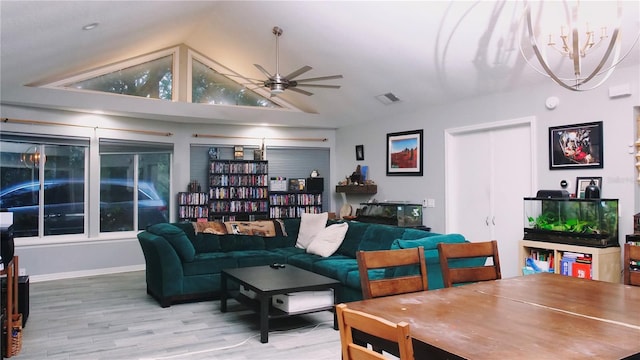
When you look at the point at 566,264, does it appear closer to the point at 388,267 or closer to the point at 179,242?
the point at 388,267

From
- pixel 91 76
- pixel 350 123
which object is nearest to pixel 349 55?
pixel 350 123

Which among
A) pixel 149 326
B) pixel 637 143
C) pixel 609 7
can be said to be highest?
pixel 609 7

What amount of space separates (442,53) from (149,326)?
4.14 meters

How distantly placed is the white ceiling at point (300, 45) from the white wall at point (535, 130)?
166mm

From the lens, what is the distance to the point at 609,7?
371 centimetres

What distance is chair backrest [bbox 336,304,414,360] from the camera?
117 centimetres

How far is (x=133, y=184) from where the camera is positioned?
296 inches

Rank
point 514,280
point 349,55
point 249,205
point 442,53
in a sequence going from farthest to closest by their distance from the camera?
1. point 249,205
2. point 349,55
3. point 442,53
4. point 514,280

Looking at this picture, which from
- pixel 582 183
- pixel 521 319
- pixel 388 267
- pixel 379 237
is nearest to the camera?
pixel 521 319

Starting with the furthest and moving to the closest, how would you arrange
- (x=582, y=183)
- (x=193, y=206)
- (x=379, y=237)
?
(x=193, y=206) → (x=379, y=237) → (x=582, y=183)

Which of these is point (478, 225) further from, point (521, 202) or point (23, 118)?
point (23, 118)

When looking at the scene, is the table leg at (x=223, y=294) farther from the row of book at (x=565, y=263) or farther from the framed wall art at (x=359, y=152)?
the framed wall art at (x=359, y=152)

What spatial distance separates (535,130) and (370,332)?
460 centimetres

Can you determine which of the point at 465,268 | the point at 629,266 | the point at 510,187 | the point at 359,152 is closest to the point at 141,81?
the point at 359,152
